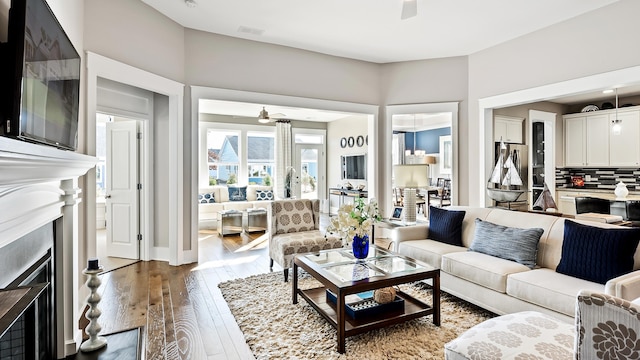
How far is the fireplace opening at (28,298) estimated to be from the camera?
3.64 feet

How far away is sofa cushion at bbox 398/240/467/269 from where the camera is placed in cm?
331

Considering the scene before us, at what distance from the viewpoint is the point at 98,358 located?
2246mm

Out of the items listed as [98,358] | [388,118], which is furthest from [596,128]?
[98,358]

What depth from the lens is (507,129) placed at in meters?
5.78

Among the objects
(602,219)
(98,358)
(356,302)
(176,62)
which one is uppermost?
(176,62)

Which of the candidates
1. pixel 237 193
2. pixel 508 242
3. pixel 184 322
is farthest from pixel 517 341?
pixel 237 193

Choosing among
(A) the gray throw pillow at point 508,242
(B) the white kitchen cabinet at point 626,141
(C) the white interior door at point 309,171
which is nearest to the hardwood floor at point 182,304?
(A) the gray throw pillow at point 508,242

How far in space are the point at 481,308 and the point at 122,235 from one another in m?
4.67

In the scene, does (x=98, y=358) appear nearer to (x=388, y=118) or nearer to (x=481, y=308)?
(x=481, y=308)

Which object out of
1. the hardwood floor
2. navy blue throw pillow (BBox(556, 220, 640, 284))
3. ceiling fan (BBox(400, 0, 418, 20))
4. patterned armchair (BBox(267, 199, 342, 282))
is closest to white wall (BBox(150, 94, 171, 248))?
the hardwood floor

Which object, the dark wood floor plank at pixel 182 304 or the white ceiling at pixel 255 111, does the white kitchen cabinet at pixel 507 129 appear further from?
the dark wood floor plank at pixel 182 304

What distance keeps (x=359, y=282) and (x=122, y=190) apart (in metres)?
3.95

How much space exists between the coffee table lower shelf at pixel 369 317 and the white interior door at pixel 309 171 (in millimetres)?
6685

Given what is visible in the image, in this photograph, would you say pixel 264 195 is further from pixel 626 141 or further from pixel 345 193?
pixel 626 141
